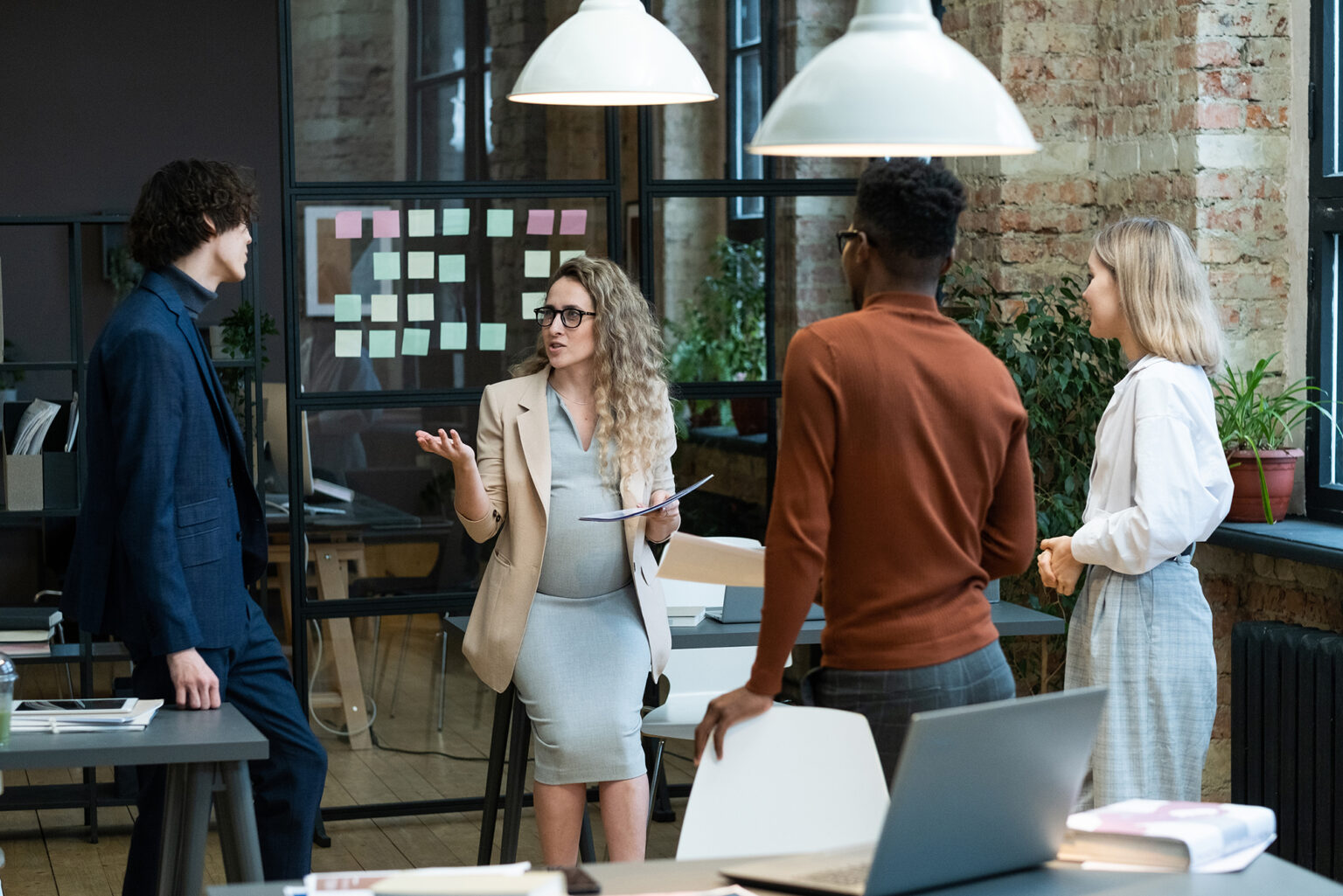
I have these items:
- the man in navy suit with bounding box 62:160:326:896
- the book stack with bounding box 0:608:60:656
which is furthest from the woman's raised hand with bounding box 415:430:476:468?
the book stack with bounding box 0:608:60:656

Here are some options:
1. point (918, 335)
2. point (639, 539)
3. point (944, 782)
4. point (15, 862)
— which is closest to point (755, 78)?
point (639, 539)

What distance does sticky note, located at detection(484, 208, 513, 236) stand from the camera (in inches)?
184

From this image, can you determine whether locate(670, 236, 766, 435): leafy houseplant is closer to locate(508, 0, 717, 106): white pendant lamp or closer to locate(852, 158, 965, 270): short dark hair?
locate(508, 0, 717, 106): white pendant lamp

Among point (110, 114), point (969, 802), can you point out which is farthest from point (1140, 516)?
point (110, 114)

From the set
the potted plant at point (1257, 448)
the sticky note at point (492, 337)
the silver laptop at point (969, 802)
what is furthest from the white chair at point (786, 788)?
the sticky note at point (492, 337)

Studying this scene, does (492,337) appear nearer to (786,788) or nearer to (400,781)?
(400,781)

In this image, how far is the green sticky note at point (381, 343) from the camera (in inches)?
182

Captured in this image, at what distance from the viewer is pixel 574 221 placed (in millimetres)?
4734

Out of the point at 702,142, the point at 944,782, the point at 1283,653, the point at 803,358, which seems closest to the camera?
the point at 944,782

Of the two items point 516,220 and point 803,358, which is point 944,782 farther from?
point 516,220

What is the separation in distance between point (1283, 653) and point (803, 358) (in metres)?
2.17

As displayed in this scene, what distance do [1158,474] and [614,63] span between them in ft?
4.49

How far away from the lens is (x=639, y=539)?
355 centimetres

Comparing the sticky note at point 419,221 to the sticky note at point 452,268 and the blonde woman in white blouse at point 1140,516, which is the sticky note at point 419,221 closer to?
the sticky note at point 452,268
